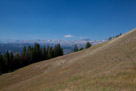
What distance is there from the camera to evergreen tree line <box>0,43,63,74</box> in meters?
54.6

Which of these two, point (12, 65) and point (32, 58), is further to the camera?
point (32, 58)

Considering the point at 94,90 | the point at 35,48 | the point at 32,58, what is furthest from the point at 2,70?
the point at 94,90

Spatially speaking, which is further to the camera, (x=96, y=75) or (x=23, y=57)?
(x=23, y=57)

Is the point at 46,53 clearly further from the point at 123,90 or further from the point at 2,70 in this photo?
A: the point at 123,90

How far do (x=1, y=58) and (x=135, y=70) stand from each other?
62.1 meters

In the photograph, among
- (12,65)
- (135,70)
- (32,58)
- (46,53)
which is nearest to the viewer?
(135,70)

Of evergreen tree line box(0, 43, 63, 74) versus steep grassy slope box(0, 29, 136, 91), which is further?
evergreen tree line box(0, 43, 63, 74)

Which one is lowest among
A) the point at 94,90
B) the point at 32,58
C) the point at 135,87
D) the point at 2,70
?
the point at 2,70

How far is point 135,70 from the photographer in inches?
467

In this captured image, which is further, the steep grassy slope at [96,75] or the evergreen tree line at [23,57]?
the evergreen tree line at [23,57]

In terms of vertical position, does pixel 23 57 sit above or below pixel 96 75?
below

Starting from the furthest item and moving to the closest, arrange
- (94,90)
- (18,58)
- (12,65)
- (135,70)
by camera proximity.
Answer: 1. (18,58)
2. (12,65)
3. (135,70)
4. (94,90)

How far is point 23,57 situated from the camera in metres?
63.1

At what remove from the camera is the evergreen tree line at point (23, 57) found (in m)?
54.6
